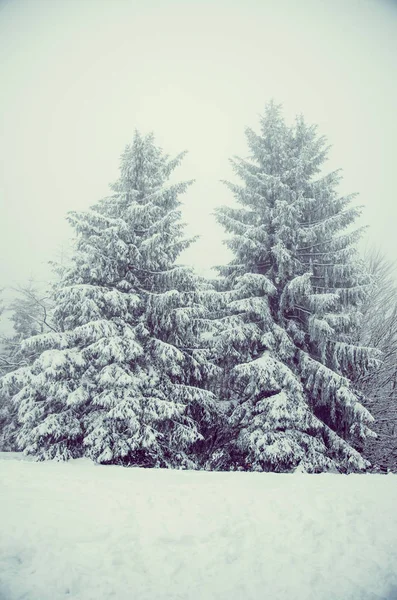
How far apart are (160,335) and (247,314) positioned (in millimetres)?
3083

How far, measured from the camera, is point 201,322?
10961 mm

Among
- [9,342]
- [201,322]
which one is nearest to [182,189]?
[201,322]

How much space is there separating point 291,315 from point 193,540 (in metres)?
8.06

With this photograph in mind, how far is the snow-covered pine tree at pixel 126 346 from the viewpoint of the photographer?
8.91 meters

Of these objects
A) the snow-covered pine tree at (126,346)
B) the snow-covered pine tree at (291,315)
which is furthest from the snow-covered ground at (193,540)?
the snow-covered pine tree at (291,315)

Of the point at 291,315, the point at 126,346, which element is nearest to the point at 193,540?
the point at 126,346

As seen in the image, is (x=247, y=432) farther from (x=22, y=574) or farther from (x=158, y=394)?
(x=22, y=574)

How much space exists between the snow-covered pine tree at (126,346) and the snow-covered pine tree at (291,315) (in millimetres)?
1503

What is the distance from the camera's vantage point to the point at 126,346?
30.7 ft

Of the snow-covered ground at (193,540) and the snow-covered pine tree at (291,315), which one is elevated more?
the snow-covered pine tree at (291,315)

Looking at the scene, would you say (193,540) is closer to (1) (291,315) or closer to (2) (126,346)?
(2) (126,346)

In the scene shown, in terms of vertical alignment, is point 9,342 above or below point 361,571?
above

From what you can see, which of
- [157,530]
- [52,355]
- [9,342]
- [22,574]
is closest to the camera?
[22,574]

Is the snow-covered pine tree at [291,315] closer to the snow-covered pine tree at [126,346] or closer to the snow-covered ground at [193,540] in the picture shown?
the snow-covered pine tree at [126,346]
